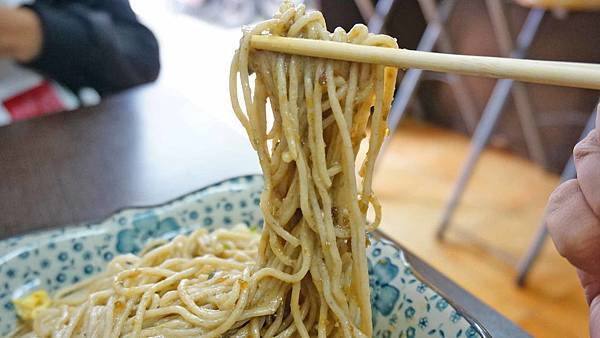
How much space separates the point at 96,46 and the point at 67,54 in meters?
0.08

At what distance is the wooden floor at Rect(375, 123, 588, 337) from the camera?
1901mm

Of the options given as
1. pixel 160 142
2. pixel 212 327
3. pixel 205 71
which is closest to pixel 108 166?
pixel 160 142

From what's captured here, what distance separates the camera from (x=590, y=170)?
0.61 m

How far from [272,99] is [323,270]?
220 millimetres

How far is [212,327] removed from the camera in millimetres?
755

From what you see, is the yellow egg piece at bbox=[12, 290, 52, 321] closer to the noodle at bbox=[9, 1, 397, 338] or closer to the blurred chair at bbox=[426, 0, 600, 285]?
the noodle at bbox=[9, 1, 397, 338]

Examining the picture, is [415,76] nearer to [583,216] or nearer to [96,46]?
[96,46]

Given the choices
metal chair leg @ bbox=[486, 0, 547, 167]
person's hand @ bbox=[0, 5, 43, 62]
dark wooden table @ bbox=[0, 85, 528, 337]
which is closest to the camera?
dark wooden table @ bbox=[0, 85, 528, 337]

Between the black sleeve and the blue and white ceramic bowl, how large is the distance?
0.75 m

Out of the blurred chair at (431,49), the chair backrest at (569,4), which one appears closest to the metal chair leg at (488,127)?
the chair backrest at (569,4)

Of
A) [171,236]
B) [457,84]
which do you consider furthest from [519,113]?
[171,236]

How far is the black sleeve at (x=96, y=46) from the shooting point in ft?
5.14

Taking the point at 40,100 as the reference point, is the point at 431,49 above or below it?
above

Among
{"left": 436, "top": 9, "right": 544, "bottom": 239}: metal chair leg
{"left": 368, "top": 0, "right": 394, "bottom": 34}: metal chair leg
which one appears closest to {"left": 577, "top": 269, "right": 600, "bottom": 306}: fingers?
{"left": 436, "top": 9, "right": 544, "bottom": 239}: metal chair leg
